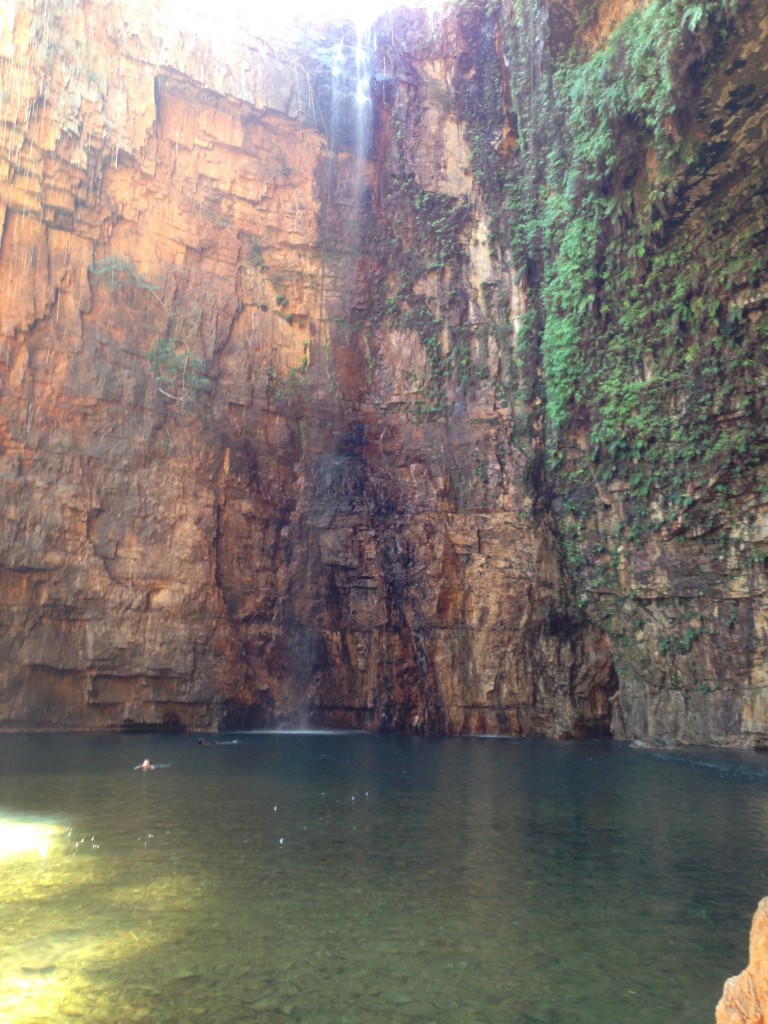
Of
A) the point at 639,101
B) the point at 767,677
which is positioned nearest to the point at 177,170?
the point at 639,101

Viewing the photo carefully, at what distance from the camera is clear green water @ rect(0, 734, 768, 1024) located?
157 inches

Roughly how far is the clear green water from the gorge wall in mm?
8649

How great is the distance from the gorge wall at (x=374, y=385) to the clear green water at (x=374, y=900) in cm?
865

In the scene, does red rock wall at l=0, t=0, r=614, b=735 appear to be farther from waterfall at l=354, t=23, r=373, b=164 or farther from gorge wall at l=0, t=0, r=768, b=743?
waterfall at l=354, t=23, r=373, b=164

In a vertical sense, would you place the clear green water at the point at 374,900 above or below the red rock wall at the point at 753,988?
below

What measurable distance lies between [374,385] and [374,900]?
19.3 metres

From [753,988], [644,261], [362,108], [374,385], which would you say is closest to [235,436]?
[374,385]

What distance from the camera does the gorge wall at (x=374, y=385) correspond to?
17.4m

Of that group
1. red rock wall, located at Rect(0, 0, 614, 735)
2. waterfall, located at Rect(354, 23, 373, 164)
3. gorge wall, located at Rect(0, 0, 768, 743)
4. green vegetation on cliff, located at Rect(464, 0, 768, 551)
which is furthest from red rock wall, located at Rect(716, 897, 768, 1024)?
waterfall, located at Rect(354, 23, 373, 164)

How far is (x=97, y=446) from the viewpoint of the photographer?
2041 cm

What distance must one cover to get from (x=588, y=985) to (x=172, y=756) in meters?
11.3

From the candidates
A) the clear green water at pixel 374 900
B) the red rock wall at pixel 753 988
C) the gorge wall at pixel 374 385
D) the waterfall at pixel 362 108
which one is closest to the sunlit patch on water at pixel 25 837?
the clear green water at pixel 374 900

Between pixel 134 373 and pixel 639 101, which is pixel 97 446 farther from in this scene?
pixel 639 101

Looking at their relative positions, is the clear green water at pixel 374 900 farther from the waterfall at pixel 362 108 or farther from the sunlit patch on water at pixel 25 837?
the waterfall at pixel 362 108
